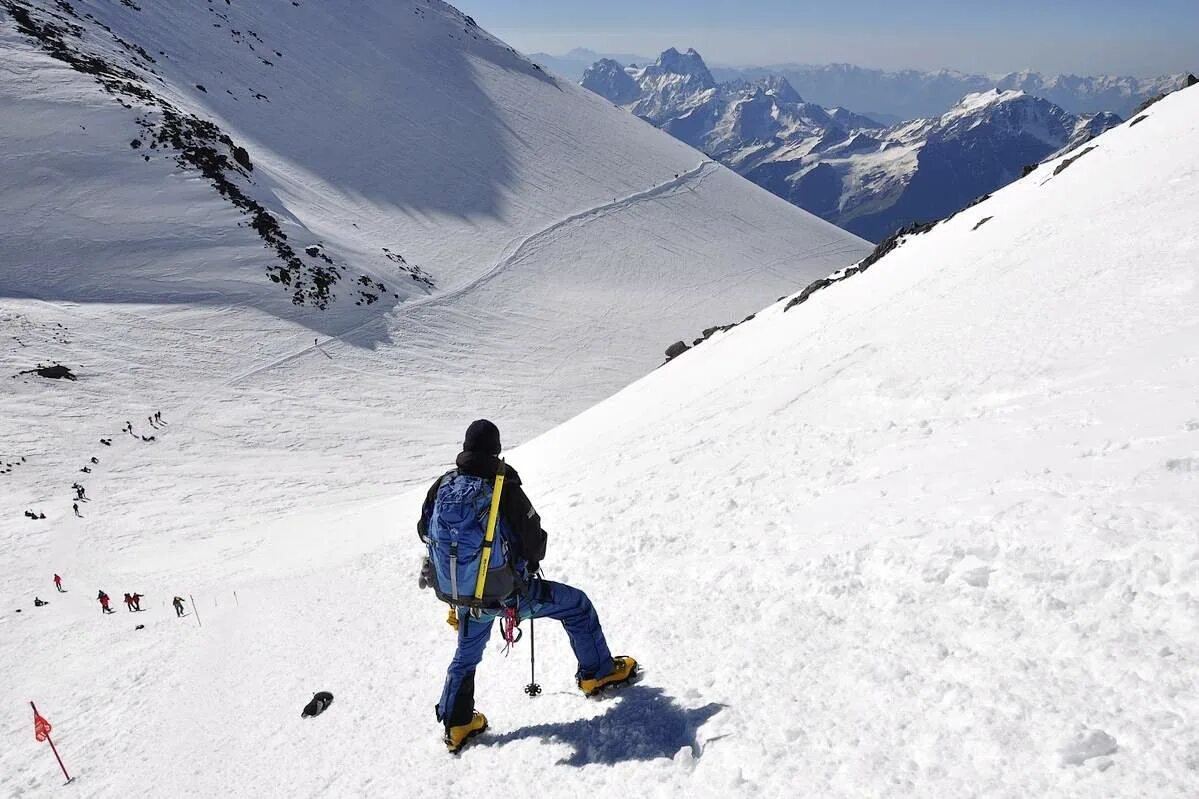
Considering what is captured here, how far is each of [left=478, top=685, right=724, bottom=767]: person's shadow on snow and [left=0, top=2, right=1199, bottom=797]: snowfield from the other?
0.03 meters

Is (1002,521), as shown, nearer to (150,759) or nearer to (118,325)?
(150,759)

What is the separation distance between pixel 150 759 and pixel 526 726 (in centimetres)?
503

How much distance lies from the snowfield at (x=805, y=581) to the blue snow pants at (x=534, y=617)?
37 centimetres

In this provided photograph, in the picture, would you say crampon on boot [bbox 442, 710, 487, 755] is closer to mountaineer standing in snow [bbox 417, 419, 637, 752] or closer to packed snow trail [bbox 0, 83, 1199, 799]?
mountaineer standing in snow [bbox 417, 419, 637, 752]

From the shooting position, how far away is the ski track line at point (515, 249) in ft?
148

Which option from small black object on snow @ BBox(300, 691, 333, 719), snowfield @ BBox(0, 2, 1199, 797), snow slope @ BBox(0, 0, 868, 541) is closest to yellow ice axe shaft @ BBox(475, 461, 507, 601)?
snowfield @ BBox(0, 2, 1199, 797)

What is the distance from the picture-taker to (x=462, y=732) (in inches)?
238

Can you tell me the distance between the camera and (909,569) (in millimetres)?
6180

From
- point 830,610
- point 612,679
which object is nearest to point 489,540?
point 612,679

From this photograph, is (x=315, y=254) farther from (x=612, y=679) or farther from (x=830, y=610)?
(x=830, y=610)

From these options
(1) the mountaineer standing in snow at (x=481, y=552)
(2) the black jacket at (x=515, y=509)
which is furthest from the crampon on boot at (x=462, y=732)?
(2) the black jacket at (x=515, y=509)

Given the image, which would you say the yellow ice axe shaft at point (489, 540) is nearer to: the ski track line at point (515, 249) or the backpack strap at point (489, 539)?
the backpack strap at point (489, 539)

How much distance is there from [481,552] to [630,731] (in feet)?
6.88

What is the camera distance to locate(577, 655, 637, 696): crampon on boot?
6215 millimetres
